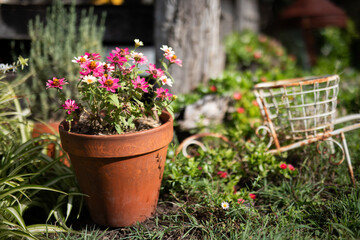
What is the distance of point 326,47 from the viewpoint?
6031mm

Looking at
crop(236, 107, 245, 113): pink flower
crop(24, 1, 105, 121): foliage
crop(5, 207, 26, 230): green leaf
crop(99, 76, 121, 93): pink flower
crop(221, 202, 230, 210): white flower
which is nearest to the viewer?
crop(99, 76, 121, 93): pink flower

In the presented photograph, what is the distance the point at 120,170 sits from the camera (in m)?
1.73

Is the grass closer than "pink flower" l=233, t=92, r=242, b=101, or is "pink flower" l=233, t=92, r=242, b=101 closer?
the grass

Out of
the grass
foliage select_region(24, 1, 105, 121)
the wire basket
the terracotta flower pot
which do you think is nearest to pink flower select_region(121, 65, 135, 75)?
the terracotta flower pot

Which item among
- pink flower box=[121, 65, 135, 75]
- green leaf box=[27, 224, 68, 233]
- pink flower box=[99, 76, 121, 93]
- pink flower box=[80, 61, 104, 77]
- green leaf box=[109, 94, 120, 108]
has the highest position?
pink flower box=[80, 61, 104, 77]

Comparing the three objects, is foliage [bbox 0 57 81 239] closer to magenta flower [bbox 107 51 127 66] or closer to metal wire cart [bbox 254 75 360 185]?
magenta flower [bbox 107 51 127 66]

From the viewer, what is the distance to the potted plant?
64.9 inches

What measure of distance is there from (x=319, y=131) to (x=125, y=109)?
1511mm

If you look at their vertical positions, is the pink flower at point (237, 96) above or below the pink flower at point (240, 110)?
above

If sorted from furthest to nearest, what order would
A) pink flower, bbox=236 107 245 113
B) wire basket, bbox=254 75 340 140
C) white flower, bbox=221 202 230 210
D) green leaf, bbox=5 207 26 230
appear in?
pink flower, bbox=236 107 245 113 < wire basket, bbox=254 75 340 140 < white flower, bbox=221 202 230 210 < green leaf, bbox=5 207 26 230

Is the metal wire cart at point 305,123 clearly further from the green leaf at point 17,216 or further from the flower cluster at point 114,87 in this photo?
the green leaf at point 17,216

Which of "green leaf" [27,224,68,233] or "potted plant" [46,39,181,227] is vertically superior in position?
"potted plant" [46,39,181,227]

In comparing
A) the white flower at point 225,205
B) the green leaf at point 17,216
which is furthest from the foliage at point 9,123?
the white flower at point 225,205

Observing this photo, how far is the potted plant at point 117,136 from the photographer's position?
165cm
